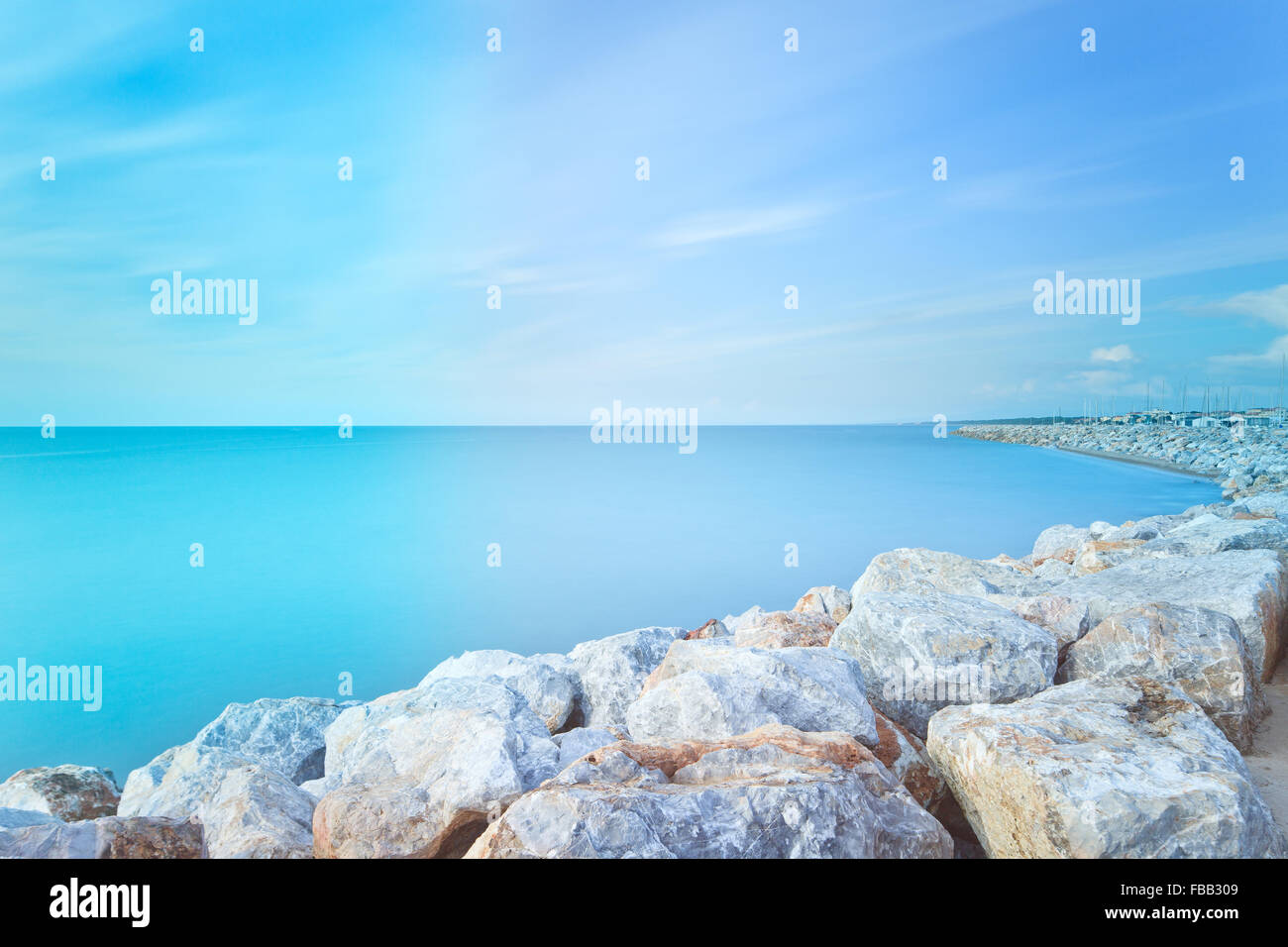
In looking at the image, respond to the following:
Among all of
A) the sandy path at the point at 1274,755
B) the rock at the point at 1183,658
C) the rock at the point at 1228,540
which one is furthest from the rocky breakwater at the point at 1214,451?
the rock at the point at 1183,658

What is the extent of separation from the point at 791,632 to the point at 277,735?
16.4ft

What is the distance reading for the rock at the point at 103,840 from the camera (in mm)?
3324

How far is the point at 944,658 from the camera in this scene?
4.82 meters

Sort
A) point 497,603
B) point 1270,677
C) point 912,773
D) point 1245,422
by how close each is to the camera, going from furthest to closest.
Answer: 1. point 1245,422
2. point 497,603
3. point 1270,677
4. point 912,773

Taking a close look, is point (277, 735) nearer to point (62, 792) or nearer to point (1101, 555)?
point (62, 792)

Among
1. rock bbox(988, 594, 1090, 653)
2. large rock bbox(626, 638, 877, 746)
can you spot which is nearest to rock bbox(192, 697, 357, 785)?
large rock bbox(626, 638, 877, 746)

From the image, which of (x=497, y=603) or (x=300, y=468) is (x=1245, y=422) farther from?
(x=300, y=468)

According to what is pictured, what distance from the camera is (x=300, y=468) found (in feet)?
181

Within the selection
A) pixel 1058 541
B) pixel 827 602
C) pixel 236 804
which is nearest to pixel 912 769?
pixel 236 804

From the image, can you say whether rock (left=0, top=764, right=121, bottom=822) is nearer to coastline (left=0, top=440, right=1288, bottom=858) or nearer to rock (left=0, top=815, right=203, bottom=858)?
coastline (left=0, top=440, right=1288, bottom=858)

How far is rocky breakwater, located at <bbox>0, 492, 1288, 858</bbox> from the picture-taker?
303cm
